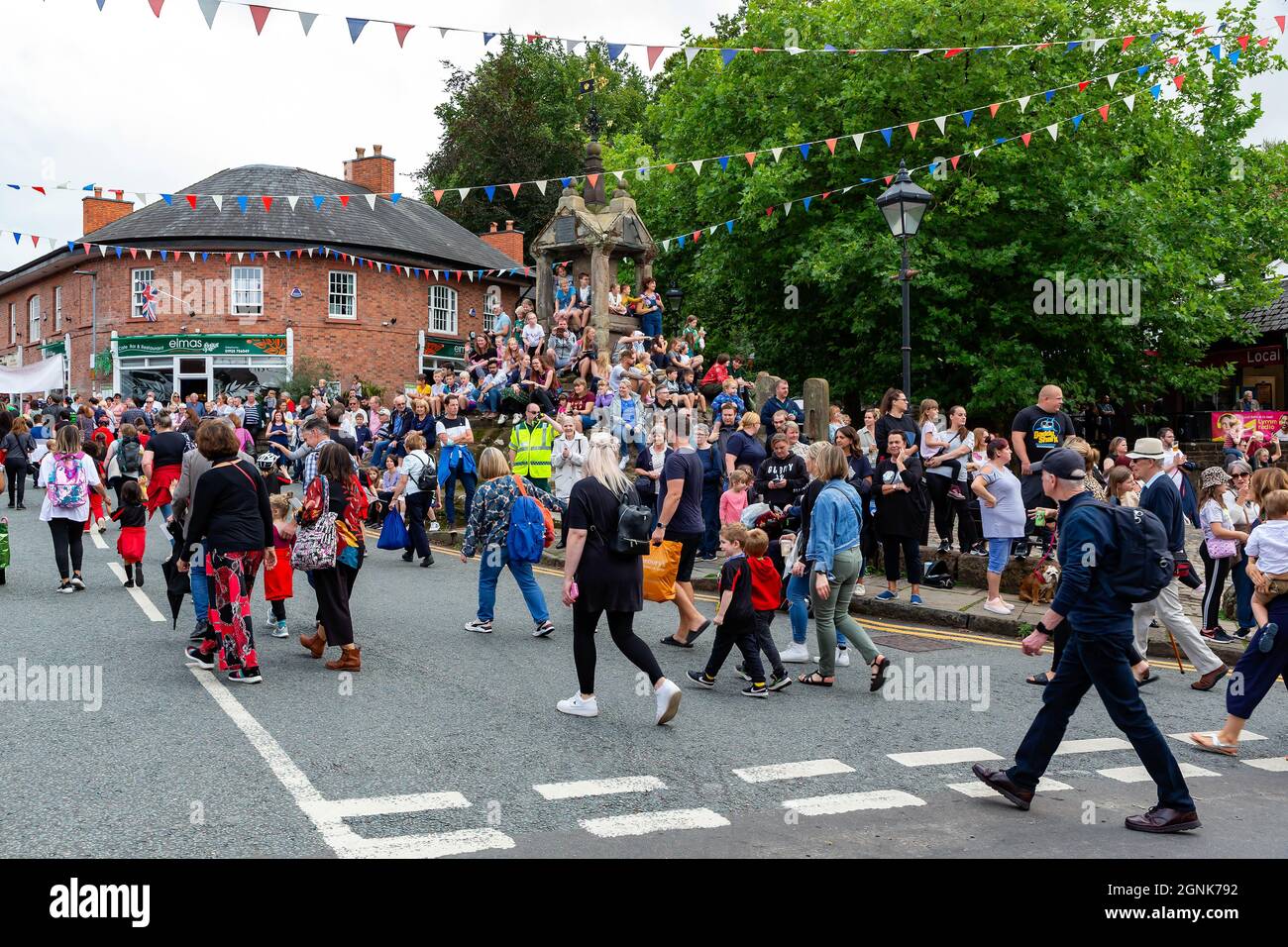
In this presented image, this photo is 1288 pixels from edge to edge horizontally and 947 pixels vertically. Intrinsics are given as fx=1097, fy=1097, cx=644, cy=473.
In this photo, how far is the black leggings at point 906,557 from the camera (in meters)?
11.2

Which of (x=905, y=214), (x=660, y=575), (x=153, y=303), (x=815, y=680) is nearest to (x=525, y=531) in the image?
(x=660, y=575)

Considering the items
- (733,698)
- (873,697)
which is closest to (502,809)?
(733,698)

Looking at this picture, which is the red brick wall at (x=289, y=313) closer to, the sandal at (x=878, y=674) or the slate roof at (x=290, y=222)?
the slate roof at (x=290, y=222)

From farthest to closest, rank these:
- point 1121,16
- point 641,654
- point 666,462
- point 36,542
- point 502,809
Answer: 1. point 1121,16
2. point 36,542
3. point 666,462
4. point 641,654
5. point 502,809

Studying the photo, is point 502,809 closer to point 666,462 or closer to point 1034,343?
point 666,462

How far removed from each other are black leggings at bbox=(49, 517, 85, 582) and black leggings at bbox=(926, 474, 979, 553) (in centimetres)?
937

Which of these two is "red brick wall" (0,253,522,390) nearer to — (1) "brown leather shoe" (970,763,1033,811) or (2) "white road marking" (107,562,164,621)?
(2) "white road marking" (107,562,164,621)

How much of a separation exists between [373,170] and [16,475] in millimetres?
24689

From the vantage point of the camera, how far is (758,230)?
25.0m

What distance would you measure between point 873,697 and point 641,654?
1.98 m

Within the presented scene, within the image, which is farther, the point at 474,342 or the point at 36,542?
the point at 474,342

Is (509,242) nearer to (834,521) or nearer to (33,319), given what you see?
(33,319)

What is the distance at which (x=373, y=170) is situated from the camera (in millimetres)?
41875

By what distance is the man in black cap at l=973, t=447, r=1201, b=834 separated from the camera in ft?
17.1
